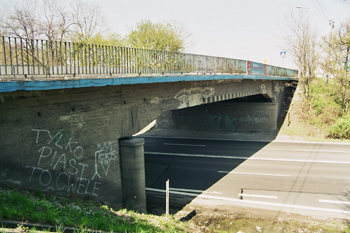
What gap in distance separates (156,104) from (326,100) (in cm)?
2833

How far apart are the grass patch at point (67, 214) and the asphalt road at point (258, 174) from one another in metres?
5.14

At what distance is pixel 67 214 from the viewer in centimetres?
693

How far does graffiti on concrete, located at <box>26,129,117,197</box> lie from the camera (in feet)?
26.9

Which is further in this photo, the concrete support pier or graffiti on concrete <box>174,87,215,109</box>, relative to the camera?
graffiti on concrete <box>174,87,215,109</box>

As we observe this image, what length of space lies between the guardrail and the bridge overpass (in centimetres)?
3

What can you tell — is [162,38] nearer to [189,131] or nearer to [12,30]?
[189,131]

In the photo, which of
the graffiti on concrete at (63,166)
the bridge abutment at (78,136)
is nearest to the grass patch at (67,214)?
the graffiti on concrete at (63,166)

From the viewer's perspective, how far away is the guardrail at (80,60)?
7.17m

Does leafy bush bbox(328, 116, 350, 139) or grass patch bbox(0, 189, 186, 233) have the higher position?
grass patch bbox(0, 189, 186, 233)

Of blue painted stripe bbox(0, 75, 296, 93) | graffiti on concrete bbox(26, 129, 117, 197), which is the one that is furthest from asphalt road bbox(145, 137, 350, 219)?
blue painted stripe bbox(0, 75, 296, 93)

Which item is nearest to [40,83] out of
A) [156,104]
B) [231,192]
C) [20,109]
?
[20,109]

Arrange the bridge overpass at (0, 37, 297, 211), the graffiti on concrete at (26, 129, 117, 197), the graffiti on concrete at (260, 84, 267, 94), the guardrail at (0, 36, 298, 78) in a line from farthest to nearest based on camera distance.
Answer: the graffiti on concrete at (260, 84, 267, 94) < the graffiti on concrete at (26, 129, 117, 197) < the bridge overpass at (0, 37, 297, 211) < the guardrail at (0, 36, 298, 78)

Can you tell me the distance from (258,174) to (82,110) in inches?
418

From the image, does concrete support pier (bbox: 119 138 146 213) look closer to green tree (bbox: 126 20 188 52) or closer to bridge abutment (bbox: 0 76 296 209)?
bridge abutment (bbox: 0 76 296 209)
